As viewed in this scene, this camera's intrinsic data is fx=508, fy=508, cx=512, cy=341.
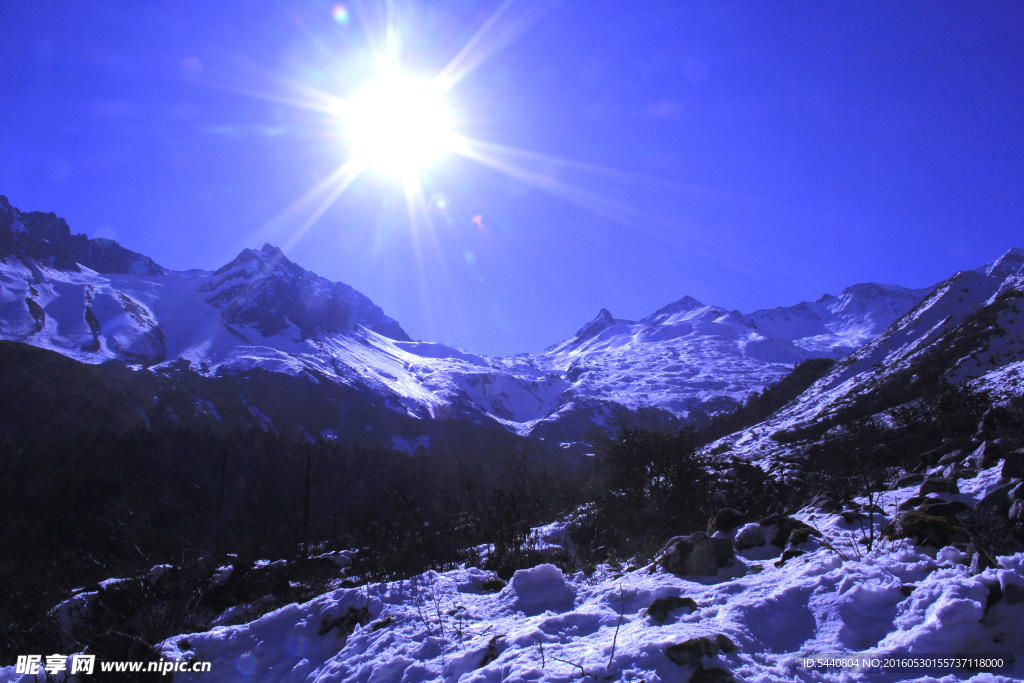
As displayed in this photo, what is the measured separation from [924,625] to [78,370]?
372 ft

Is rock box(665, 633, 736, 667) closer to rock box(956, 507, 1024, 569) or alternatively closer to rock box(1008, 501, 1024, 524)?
rock box(956, 507, 1024, 569)

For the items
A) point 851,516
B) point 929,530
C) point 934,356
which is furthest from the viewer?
point 934,356

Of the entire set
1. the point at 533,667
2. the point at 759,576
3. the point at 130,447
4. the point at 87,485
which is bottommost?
A: the point at 533,667

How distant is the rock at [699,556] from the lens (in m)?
6.17

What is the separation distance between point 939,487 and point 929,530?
2.43 meters

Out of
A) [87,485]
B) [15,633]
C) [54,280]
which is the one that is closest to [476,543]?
[15,633]

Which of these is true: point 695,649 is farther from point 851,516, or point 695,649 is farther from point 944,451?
point 944,451

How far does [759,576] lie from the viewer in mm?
5688

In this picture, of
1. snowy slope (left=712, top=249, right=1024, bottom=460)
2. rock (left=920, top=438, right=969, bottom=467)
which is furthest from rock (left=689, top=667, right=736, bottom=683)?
snowy slope (left=712, top=249, right=1024, bottom=460)

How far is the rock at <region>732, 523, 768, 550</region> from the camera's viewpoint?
6777mm

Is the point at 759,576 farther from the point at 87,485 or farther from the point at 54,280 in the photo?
the point at 54,280

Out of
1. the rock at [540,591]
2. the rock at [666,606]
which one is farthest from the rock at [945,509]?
the rock at [540,591]

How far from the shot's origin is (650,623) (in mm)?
4836

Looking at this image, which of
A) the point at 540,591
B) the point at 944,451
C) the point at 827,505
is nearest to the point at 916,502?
the point at 827,505
